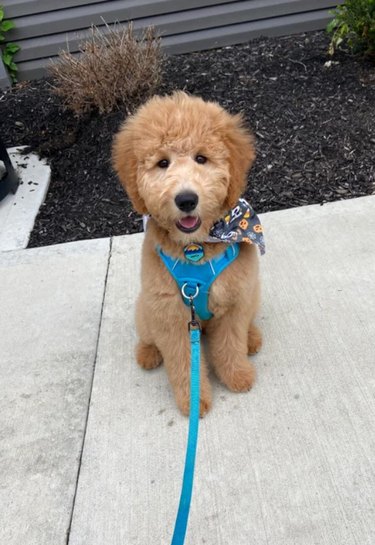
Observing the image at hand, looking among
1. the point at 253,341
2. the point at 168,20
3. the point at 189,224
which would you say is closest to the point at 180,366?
the point at 253,341

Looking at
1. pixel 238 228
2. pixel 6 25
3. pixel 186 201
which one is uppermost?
pixel 186 201

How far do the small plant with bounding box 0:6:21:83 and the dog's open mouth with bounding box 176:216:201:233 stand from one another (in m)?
5.14

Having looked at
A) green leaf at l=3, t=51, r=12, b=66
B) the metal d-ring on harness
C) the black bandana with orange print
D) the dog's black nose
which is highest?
the dog's black nose

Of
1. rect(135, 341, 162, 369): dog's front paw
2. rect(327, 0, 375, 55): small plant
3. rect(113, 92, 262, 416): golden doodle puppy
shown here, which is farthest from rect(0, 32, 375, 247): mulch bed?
rect(113, 92, 262, 416): golden doodle puppy

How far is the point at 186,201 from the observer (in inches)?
75.8

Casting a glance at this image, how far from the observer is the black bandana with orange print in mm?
2278

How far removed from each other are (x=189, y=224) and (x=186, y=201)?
159 millimetres

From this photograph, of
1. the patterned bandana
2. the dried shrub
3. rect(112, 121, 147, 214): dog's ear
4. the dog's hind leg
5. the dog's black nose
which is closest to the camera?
the dog's black nose

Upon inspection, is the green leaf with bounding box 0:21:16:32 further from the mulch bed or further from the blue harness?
the blue harness

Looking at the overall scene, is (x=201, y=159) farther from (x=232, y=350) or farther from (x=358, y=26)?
(x=358, y=26)

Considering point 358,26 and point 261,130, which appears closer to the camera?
point 261,130

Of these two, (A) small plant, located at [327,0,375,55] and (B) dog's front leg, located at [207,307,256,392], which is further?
(A) small plant, located at [327,0,375,55]

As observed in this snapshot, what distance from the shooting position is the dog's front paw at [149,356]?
2855 mm

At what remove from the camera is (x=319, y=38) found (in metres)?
5.93
